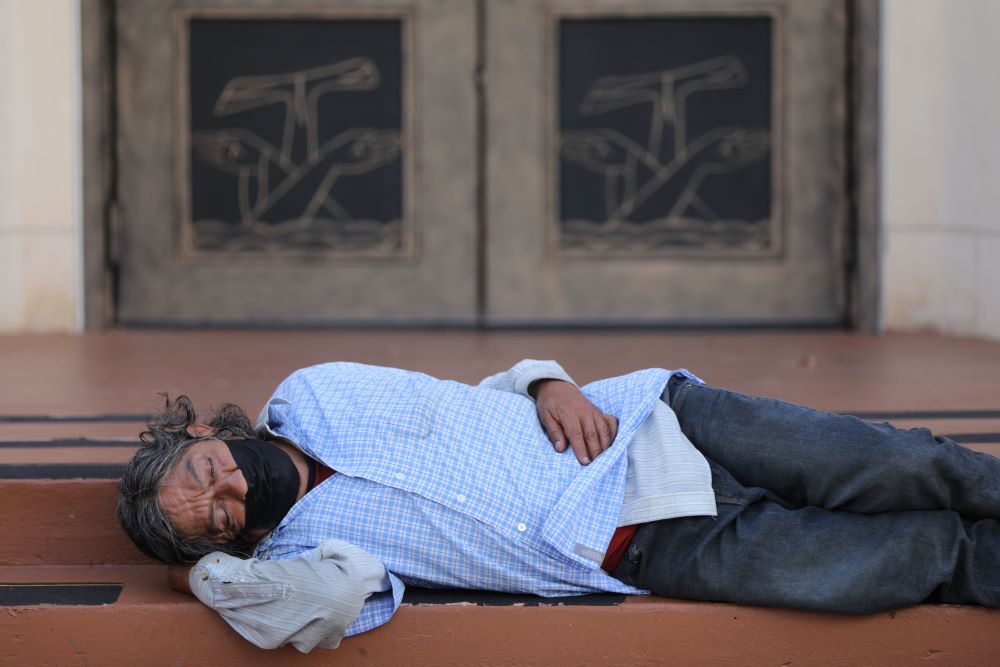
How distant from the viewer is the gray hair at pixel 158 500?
8.11ft

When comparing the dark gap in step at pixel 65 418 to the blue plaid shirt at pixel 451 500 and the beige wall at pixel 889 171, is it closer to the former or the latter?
the blue plaid shirt at pixel 451 500

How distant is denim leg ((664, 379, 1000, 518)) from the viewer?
8.06ft

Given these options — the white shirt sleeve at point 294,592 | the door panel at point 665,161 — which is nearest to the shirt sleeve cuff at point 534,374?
the white shirt sleeve at point 294,592

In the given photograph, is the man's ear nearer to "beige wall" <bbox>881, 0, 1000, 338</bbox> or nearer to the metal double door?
the metal double door

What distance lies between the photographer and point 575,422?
2.66m

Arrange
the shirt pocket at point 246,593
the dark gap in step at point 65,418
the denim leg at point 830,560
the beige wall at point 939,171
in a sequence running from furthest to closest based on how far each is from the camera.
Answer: the beige wall at point 939,171 < the dark gap in step at point 65,418 < the denim leg at point 830,560 < the shirt pocket at point 246,593

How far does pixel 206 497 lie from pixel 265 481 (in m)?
0.12

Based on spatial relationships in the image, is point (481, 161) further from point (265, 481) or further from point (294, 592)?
point (294, 592)

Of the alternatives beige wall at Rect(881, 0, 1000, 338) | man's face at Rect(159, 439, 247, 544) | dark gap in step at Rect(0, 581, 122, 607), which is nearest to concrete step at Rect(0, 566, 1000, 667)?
dark gap in step at Rect(0, 581, 122, 607)

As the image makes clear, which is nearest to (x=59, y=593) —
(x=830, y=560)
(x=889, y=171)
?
(x=830, y=560)

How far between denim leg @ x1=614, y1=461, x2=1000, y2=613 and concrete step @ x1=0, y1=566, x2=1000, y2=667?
47mm

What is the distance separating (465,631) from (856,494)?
2.71 feet

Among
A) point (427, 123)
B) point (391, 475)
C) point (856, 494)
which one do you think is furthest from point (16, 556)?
point (427, 123)

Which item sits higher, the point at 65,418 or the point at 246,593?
the point at 65,418
